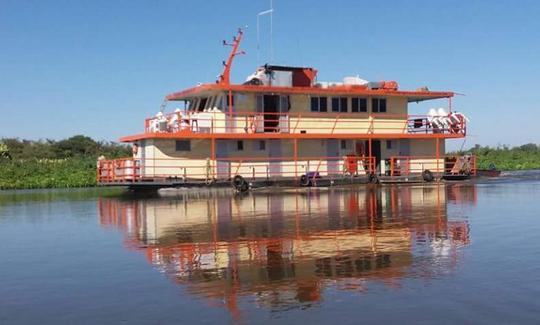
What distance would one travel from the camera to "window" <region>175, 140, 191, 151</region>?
3016 cm

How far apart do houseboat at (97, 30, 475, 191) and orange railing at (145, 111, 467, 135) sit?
5 cm

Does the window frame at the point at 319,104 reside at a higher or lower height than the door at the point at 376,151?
higher

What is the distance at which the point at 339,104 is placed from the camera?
3350 centimetres

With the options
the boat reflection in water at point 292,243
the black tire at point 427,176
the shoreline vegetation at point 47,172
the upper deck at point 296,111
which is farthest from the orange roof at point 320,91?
the shoreline vegetation at point 47,172

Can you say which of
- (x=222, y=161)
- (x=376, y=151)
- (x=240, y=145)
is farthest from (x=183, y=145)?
(x=376, y=151)

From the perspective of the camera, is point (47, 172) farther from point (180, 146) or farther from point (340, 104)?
point (340, 104)

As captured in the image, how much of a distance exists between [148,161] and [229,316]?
23.5 m

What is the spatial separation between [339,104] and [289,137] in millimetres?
3851

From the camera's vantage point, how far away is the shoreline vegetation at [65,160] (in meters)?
44.7

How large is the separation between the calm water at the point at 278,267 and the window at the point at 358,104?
589 inches

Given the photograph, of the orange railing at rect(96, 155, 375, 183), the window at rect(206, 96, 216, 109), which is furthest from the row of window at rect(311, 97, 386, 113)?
the window at rect(206, 96, 216, 109)

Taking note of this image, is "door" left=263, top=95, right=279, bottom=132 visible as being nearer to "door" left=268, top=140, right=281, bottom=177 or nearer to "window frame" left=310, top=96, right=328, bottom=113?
"door" left=268, top=140, right=281, bottom=177

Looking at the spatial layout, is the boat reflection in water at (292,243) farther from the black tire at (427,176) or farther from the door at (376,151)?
the door at (376,151)

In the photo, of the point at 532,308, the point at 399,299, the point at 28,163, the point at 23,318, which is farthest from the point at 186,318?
the point at 28,163
